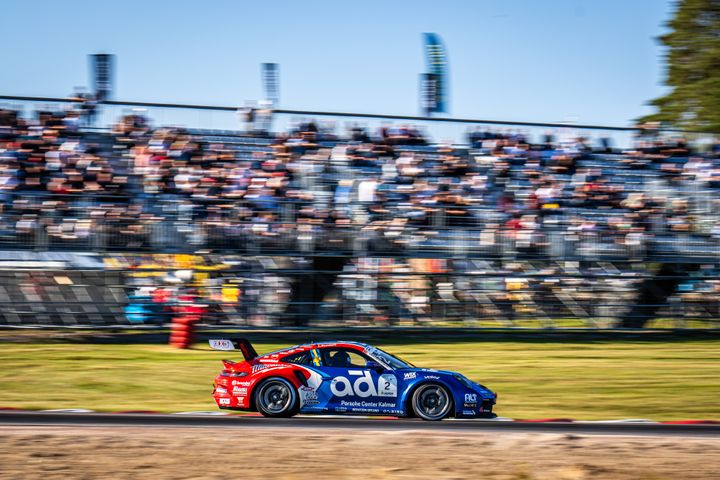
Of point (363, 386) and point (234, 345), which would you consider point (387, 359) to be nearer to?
point (363, 386)

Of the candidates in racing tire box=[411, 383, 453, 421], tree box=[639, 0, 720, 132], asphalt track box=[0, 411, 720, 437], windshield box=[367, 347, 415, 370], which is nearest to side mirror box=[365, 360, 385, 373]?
windshield box=[367, 347, 415, 370]

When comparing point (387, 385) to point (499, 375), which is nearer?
point (387, 385)

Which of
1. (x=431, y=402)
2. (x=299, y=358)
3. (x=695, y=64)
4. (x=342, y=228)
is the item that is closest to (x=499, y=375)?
(x=431, y=402)

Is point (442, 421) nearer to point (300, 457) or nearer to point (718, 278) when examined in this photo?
point (300, 457)

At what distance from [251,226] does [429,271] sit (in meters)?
3.86

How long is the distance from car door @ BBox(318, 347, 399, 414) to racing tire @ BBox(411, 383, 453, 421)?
0.27 meters

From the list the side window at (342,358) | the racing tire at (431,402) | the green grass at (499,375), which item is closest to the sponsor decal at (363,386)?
the side window at (342,358)

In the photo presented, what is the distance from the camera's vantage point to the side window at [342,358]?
37.6 ft

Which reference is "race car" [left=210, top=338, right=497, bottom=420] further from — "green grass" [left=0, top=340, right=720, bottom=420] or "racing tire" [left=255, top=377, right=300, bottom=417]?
"green grass" [left=0, top=340, right=720, bottom=420]

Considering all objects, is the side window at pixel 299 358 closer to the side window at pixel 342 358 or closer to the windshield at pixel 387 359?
the side window at pixel 342 358

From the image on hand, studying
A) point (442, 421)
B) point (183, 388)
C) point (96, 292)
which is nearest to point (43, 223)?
point (96, 292)

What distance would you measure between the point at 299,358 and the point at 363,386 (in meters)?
0.83

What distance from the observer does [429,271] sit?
66.2 ft

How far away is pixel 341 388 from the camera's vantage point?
11.4 metres
